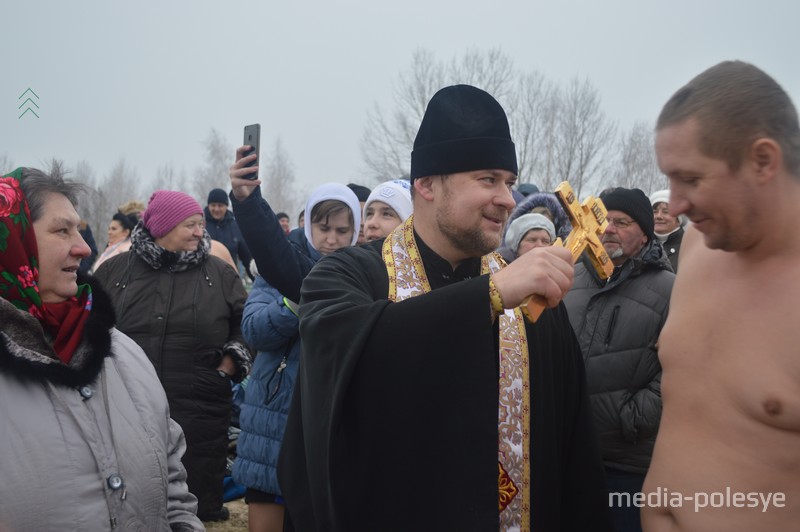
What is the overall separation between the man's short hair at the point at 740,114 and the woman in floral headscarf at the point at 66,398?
2.08 m

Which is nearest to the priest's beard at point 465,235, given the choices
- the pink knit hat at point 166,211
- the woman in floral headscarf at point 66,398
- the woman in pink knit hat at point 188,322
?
the woman in floral headscarf at point 66,398

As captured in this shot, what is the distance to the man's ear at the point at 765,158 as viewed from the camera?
6.56 feet

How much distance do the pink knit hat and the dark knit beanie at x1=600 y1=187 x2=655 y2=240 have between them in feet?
9.26

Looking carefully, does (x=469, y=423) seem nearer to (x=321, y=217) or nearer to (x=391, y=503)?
(x=391, y=503)

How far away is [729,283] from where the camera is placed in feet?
7.29

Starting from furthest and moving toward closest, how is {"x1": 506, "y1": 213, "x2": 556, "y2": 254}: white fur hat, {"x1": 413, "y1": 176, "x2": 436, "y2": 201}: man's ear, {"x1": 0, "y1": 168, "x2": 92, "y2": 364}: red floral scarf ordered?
{"x1": 506, "y1": 213, "x2": 556, "y2": 254}: white fur hat → {"x1": 413, "y1": 176, "x2": 436, "y2": 201}: man's ear → {"x1": 0, "y1": 168, "x2": 92, "y2": 364}: red floral scarf

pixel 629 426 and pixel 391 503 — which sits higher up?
pixel 391 503

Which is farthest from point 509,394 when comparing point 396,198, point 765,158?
point 396,198

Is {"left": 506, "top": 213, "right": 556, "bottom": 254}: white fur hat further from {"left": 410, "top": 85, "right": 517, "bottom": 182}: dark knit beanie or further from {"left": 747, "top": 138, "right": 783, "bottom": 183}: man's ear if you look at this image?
{"left": 747, "top": 138, "right": 783, "bottom": 183}: man's ear

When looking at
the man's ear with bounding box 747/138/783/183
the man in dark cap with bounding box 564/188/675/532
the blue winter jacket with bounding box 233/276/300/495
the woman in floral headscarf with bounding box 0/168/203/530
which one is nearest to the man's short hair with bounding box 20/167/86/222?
the woman in floral headscarf with bounding box 0/168/203/530

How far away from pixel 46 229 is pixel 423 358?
1511mm

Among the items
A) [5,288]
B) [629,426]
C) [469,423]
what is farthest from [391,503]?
[629,426]

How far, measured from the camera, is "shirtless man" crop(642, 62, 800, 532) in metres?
1.96

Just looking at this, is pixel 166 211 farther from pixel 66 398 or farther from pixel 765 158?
pixel 765 158
